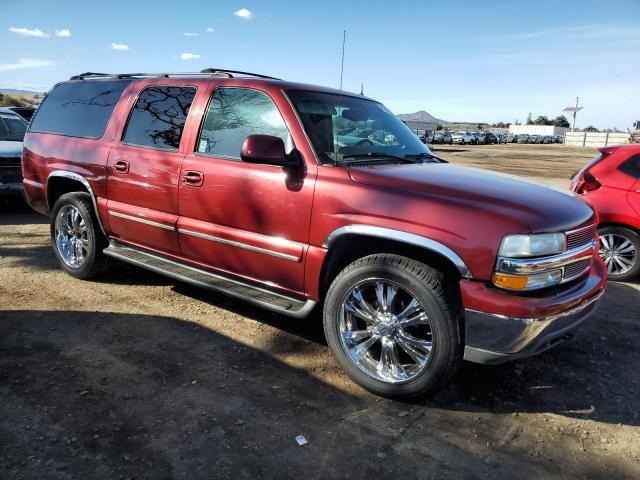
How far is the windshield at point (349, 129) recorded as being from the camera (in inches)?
140

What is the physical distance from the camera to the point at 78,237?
16.7ft

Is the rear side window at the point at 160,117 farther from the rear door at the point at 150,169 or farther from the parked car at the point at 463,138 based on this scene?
the parked car at the point at 463,138

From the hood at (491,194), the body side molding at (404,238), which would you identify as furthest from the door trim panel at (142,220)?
the hood at (491,194)

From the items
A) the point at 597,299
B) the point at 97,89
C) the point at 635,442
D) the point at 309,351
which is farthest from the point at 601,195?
the point at 97,89

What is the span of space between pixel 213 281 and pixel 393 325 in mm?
1520

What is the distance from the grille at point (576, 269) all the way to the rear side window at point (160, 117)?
2971 millimetres

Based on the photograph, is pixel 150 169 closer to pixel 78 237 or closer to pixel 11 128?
pixel 78 237

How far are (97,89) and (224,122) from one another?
6.15 feet

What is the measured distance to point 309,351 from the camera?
3752mm

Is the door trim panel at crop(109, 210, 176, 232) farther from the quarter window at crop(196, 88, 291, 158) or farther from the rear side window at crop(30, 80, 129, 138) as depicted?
the rear side window at crop(30, 80, 129, 138)

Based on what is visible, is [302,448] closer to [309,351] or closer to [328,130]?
[309,351]

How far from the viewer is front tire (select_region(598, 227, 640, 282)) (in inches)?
226

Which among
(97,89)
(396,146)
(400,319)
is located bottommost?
(400,319)

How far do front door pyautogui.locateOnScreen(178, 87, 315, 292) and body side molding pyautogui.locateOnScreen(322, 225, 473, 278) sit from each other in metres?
0.28
